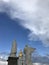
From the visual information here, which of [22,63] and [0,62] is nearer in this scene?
[22,63]

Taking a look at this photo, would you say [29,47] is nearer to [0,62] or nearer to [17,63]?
[17,63]

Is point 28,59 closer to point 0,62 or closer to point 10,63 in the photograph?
point 10,63

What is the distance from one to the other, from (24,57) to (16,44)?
1.85 meters

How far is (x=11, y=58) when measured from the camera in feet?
72.2

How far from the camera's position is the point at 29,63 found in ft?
71.3

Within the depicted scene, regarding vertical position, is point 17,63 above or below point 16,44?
below

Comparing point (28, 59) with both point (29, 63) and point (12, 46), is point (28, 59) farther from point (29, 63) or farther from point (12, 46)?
point (12, 46)

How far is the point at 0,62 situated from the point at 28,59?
1133 cm

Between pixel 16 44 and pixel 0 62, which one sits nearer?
pixel 16 44

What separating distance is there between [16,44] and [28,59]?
97.6 inches

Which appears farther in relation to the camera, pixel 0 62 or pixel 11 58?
pixel 0 62

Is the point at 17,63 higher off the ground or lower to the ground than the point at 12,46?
lower

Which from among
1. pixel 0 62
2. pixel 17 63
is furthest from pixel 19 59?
pixel 0 62

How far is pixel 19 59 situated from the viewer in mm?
22734
